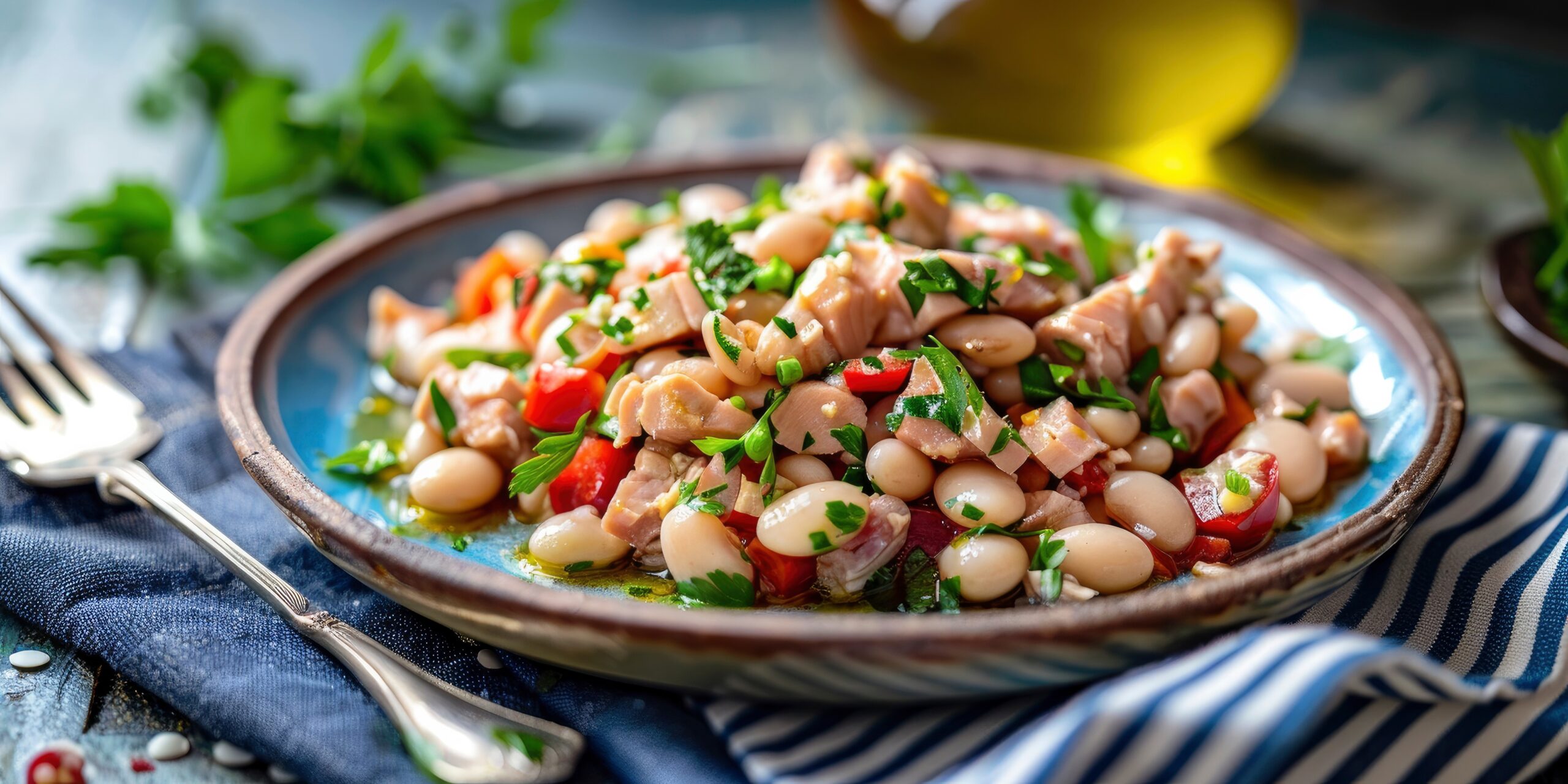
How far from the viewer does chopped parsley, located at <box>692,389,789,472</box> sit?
1.62m

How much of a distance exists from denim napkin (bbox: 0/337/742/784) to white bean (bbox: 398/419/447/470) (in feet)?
0.62

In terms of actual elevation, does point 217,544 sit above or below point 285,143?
below

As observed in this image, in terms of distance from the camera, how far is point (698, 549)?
1526 millimetres

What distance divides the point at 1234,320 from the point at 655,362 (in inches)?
37.7

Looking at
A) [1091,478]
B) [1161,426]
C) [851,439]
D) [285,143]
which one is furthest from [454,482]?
[285,143]

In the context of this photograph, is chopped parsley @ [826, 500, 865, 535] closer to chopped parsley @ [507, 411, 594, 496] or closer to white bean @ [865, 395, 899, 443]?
white bean @ [865, 395, 899, 443]

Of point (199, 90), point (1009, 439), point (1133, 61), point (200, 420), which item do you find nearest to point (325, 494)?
point (200, 420)

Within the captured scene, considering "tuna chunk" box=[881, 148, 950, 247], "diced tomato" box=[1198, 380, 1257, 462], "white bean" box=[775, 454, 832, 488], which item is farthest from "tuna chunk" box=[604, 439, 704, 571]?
"diced tomato" box=[1198, 380, 1257, 462]

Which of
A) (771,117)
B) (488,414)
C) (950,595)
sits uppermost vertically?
(488,414)

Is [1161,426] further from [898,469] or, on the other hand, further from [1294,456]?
[898,469]

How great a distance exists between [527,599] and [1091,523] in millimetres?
751

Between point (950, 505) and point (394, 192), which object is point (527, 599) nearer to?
point (950, 505)

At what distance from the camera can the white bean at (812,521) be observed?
4.97ft

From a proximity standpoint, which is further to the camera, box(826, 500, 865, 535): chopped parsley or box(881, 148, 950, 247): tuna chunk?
box(881, 148, 950, 247): tuna chunk
